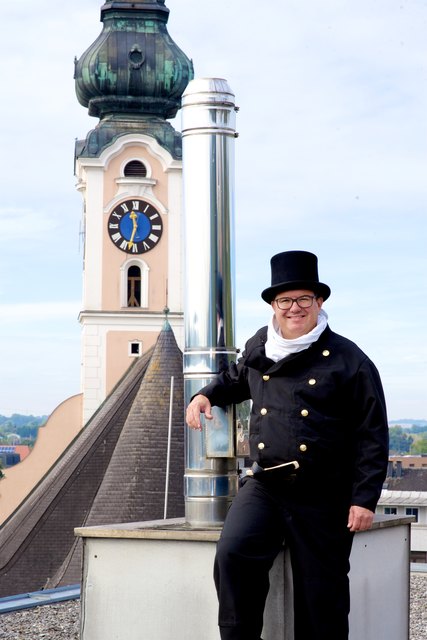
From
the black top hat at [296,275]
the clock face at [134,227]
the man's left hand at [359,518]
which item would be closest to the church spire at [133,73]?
the clock face at [134,227]

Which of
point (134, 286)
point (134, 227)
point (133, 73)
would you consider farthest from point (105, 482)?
point (133, 73)

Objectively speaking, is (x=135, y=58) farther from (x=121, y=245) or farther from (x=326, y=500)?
(x=326, y=500)

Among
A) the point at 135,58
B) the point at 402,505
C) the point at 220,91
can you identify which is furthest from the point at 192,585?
the point at 402,505

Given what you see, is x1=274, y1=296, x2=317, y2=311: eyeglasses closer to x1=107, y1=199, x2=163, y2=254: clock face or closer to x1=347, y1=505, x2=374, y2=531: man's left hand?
x1=347, y1=505, x2=374, y2=531: man's left hand

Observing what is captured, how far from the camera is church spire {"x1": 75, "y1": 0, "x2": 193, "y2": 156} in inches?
1783

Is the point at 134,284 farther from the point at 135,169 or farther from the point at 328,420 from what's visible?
the point at 328,420

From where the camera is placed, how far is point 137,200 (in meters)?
46.1

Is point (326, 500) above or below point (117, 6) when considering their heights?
below

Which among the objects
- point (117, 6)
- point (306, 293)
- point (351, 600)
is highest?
point (117, 6)

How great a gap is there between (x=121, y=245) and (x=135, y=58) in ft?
18.6

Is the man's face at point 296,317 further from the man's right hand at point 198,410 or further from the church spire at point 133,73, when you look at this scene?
the church spire at point 133,73

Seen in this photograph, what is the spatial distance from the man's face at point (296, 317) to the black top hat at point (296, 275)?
2 cm

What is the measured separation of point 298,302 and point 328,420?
1.62ft

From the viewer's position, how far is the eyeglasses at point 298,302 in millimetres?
6082
